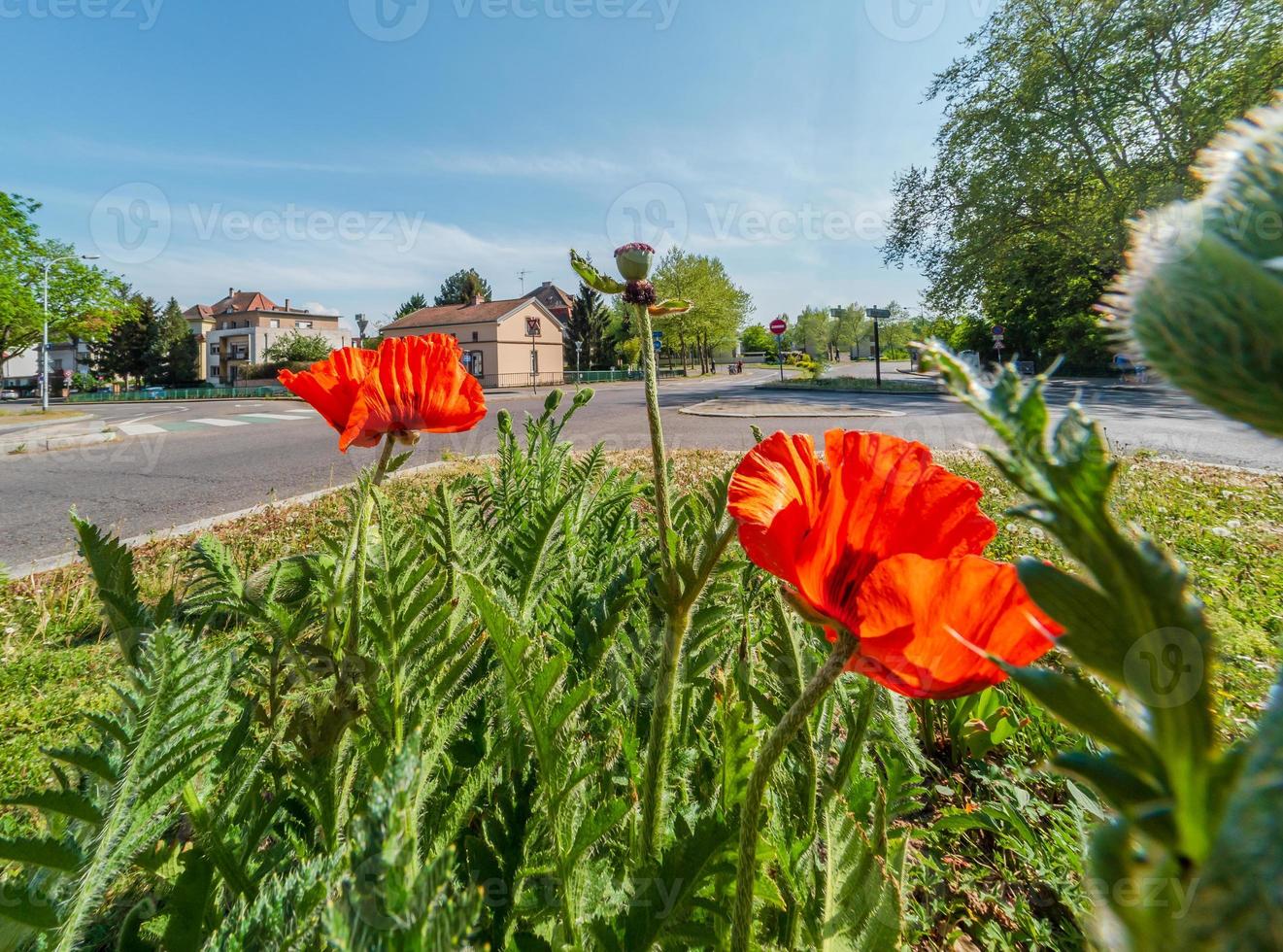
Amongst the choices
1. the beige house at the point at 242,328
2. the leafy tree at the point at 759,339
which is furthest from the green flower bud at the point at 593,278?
the leafy tree at the point at 759,339

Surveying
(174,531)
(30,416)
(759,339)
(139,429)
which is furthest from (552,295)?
(174,531)

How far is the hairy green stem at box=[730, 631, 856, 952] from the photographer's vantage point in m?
0.40

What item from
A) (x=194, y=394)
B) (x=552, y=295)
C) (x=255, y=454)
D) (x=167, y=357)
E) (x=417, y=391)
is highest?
(x=552, y=295)

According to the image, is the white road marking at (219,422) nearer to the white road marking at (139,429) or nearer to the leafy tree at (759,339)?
the white road marking at (139,429)

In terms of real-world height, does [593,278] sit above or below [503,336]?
below

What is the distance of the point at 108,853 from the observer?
1.61ft

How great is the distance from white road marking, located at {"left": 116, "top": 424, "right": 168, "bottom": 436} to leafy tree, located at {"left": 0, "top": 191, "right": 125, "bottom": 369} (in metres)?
14.8

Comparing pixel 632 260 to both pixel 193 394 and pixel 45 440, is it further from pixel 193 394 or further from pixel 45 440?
pixel 193 394

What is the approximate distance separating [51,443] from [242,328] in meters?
48.8

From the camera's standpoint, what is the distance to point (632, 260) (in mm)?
769

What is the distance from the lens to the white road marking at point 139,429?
9.39m

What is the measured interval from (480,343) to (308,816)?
35.1 meters

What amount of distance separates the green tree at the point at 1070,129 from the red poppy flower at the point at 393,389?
17236mm

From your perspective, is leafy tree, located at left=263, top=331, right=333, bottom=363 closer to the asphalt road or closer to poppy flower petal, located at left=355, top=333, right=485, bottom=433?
the asphalt road
